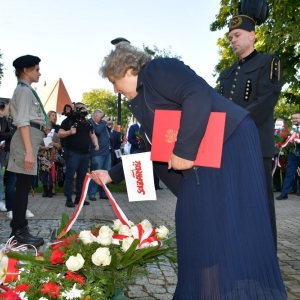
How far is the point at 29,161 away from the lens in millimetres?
4930

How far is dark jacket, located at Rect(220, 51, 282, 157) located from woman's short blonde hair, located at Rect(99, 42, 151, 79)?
118cm

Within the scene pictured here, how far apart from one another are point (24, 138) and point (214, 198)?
295 centimetres

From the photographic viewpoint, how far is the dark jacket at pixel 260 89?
3.58 meters

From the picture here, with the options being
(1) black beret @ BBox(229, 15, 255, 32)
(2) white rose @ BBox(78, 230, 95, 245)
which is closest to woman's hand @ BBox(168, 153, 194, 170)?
(2) white rose @ BBox(78, 230, 95, 245)

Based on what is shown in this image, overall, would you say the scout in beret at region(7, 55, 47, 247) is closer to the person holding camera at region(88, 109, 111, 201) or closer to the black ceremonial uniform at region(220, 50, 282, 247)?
the black ceremonial uniform at region(220, 50, 282, 247)

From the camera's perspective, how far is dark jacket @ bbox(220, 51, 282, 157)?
358 centimetres

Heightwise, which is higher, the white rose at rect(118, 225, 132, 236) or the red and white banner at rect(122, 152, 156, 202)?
the red and white banner at rect(122, 152, 156, 202)

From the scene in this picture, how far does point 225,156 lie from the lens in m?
2.52

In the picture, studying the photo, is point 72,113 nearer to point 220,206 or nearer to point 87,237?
point 87,237

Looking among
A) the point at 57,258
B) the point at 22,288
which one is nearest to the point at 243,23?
the point at 57,258

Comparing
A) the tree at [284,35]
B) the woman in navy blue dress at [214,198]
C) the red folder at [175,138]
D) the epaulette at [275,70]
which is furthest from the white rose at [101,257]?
the tree at [284,35]

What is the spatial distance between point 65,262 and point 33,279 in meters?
0.18

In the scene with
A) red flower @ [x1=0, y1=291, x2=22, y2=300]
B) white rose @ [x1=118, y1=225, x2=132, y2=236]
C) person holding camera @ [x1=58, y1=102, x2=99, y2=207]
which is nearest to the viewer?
red flower @ [x1=0, y1=291, x2=22, y2=300]

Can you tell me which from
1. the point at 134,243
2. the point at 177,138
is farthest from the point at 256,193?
the point at 134,243
